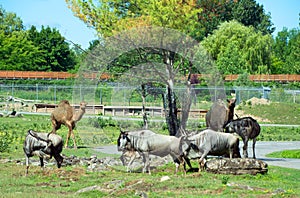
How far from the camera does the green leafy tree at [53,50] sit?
84.5 m

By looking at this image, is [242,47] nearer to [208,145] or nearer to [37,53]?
[37,53]

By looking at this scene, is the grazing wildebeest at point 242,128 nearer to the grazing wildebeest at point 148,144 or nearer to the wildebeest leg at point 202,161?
the wildebeest leg at point 202,161

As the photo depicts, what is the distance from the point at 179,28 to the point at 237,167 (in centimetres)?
1195

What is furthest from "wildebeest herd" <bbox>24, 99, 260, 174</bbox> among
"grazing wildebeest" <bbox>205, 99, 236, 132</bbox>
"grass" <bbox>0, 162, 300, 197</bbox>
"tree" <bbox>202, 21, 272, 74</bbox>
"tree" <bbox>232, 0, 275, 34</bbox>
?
"tree" <bbox>232, 0, 275, 34</bbox>

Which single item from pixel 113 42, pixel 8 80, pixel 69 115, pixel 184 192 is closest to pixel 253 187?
pixel 184 192

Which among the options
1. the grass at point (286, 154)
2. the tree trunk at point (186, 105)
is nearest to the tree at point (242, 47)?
the grass at point (286, 154)

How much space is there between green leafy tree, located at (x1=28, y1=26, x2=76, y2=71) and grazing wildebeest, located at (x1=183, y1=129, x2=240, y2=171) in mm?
66611

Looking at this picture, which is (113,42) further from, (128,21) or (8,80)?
(8,80)

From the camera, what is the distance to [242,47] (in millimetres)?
73500

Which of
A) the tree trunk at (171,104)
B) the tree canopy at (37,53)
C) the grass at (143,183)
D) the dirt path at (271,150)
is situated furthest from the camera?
the tree canopy at (37,53)

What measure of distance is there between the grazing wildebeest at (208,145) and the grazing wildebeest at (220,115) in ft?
7.75

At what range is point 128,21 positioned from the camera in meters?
26.8

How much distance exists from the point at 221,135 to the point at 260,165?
170cm

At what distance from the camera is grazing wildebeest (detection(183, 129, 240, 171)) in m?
17.9
